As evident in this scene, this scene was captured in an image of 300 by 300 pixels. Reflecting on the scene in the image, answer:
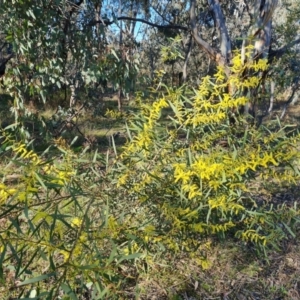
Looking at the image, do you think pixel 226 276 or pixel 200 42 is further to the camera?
pixel 200 42

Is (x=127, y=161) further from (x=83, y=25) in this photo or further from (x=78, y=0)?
(x=78, y=0)

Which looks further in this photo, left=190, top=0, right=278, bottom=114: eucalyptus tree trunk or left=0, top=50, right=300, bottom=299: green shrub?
left=190, top=0, right=278, bottom=114: eucalyptus tree trunk

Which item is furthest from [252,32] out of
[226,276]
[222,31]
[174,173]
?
[174,173]

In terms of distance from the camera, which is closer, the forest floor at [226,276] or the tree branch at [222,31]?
the forest floor at [226,276]

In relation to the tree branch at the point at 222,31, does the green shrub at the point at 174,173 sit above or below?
below

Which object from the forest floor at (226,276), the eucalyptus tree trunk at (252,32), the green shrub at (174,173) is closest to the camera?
the green shrub at (174,173)

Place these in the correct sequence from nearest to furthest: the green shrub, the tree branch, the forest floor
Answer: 1. the green shrub
2. the forest floor
3. the tree branch

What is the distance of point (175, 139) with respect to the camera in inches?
69.1

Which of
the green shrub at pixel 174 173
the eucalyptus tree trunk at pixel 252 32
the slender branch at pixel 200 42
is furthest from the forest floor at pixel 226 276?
the slender branch at pixel 200 42

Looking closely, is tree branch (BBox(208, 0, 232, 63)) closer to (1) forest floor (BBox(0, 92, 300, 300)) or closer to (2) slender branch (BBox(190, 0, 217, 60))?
(2) slender branch (BBox(190, 0, 217, 60))

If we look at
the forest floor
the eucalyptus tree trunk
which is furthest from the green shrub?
the eucalyptus tree trunk

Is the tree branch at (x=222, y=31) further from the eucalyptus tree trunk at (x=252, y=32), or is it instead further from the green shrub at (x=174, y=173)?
the green shrub at (x=174, y=173)

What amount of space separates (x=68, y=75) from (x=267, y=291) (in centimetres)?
249

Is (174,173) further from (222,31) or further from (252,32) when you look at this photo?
(222,31)
